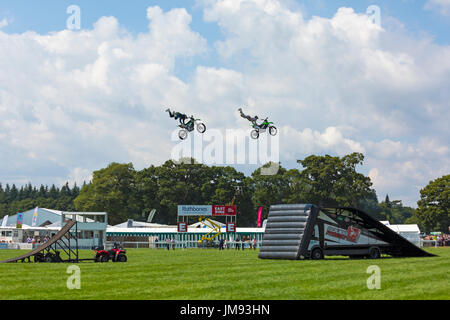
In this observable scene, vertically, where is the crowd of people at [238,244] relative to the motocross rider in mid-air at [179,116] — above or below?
below

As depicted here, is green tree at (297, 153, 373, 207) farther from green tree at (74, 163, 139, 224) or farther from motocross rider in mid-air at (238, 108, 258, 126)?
motocross rider in mid-air at (238, 108, 258, 126)

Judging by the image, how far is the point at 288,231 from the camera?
3002 cm

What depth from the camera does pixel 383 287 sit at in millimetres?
15148

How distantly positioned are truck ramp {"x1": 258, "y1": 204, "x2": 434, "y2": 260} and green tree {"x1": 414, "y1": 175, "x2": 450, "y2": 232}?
216ft

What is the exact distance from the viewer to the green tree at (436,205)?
3691 inches

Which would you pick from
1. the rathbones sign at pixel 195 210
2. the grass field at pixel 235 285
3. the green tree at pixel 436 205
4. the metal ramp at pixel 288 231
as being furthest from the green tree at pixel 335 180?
the grass field at pixel 235 285

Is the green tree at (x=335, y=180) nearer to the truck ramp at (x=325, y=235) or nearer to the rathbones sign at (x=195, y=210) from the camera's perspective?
the rathbones sign at (x=195, y=210)

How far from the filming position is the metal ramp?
2919 centimetres

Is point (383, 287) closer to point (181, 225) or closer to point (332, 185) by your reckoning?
point (181, 225)

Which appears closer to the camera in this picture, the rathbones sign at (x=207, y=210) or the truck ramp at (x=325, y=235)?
the truck ramp at (x=325, y=235)

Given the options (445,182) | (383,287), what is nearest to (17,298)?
(383,287)

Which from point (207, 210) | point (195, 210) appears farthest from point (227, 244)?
point (195, 210)

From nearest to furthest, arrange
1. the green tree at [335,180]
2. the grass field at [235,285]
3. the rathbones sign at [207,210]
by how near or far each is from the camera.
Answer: the grass field at [235,285]
the rathbones sign at [207,210]
the green tree at [335,180]
